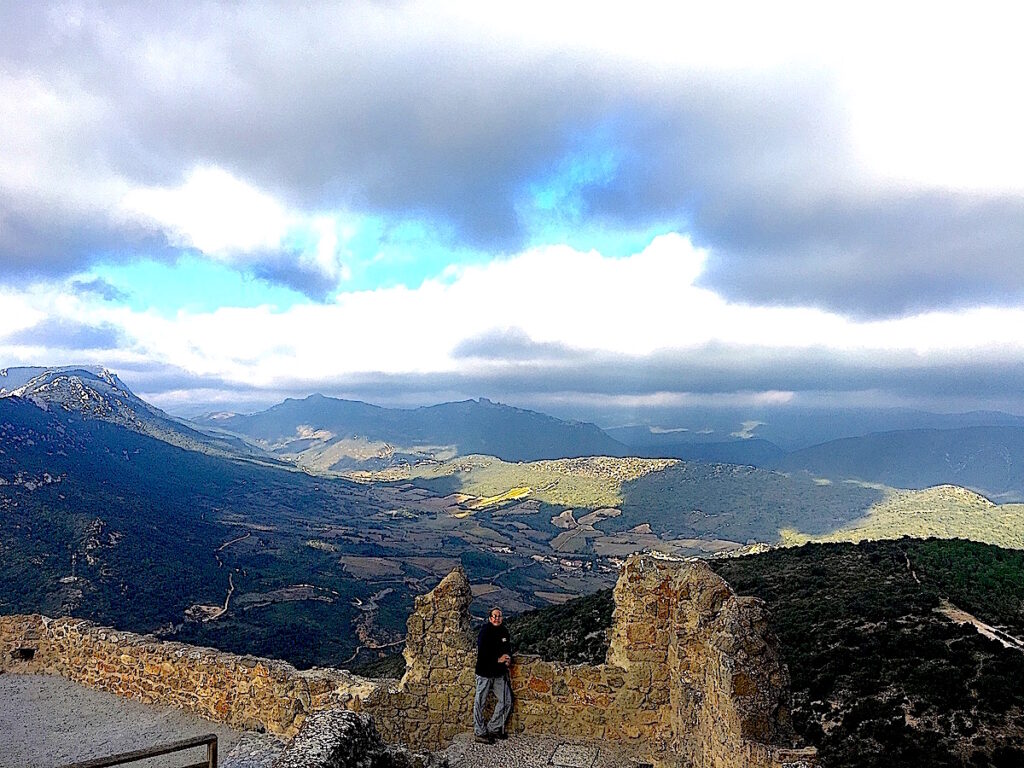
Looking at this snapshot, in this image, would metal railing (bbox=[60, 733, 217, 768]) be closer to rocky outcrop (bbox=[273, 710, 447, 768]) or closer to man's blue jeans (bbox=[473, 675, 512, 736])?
rocky outcrop (bbox=[273, 710, 447, 768])

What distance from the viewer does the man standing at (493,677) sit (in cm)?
813

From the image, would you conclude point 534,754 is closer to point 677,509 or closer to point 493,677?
point 493,677

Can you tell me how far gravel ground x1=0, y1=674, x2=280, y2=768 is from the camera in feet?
27.9

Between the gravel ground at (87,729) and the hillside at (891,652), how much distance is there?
8.03 meters

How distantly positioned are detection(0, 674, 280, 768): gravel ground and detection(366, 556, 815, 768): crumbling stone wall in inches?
84.8

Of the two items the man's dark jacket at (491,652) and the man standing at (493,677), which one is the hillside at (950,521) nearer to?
the man standing at (493,677)

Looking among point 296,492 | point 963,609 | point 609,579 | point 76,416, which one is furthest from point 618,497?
point 963,609

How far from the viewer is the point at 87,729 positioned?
31.0 ft

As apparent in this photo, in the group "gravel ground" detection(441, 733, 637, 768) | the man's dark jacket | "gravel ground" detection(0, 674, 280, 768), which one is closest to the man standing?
the man's dark jacket

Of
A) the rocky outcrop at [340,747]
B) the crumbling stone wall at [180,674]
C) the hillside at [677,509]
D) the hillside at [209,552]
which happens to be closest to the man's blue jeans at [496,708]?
the crumbling stone wall at [180,674]

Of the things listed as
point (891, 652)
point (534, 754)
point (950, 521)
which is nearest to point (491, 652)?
point (534, 754)

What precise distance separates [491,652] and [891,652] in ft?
55.8

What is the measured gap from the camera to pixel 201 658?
390 inches

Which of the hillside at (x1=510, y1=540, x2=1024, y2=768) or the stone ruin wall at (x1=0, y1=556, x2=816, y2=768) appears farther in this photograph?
the hillside at (x1=510, y1=540, x2=1024, y2=768)
